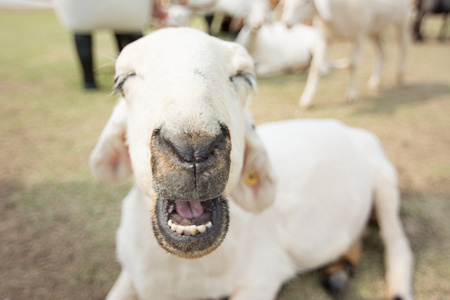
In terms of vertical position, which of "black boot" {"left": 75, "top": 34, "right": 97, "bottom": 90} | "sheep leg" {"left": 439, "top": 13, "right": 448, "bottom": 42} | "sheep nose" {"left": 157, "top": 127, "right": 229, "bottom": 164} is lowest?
"sheep leg" {"left": 439, "top": 13, "right": 448, "bottom": 42}

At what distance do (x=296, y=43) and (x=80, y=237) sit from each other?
217 inches

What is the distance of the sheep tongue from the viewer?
1145 mm

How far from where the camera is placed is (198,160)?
0.96 metres

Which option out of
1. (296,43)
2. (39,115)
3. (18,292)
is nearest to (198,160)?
(18,292)

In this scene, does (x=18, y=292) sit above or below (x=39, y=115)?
above

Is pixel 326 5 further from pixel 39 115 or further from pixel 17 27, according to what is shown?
pixel 17 27

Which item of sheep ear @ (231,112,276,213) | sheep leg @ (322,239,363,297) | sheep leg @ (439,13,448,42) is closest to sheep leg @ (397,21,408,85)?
sheep leg @ (439,13,448,42)

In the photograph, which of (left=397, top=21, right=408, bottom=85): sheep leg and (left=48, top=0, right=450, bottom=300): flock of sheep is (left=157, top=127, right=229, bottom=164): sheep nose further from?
(left=397, top=21, right=408, bottom=85): sheep leg

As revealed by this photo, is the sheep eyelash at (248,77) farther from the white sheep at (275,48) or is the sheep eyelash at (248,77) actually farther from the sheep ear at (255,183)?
the white sheep at (275,48)

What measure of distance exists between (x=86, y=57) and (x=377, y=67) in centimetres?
441

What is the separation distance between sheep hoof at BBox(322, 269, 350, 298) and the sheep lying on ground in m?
0.09

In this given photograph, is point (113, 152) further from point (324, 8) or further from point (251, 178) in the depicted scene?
point (324, 8)

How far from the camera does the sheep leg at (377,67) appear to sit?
5.63m

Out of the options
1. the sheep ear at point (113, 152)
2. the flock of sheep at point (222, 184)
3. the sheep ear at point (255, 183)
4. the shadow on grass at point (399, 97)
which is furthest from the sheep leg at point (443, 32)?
the sheep ear at point (113, 152)
